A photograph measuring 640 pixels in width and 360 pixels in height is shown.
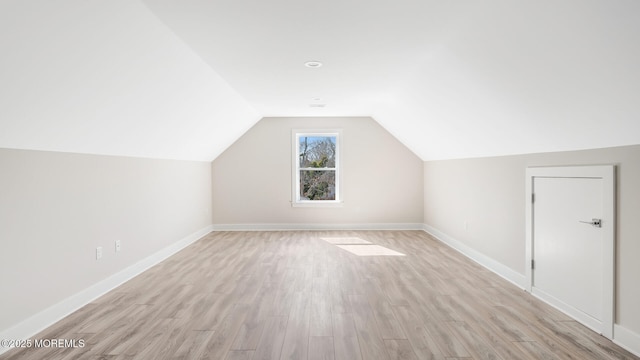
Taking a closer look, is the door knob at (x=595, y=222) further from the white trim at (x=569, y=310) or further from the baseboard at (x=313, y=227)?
the baseboard at (x=313, y=227)

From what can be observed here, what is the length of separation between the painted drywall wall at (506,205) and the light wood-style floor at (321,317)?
391mm

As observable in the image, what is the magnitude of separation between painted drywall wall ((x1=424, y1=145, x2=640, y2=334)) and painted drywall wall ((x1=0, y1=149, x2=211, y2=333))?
14.4ft

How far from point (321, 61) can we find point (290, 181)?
3.96 m

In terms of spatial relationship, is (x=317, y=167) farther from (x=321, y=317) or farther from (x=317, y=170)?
(x=321, y=317)

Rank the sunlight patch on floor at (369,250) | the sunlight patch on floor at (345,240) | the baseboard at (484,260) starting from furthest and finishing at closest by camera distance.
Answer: the sunlight patch on floor at (345,240), the sunlight patch on floor at (369,250), the baseboard at (484,260)

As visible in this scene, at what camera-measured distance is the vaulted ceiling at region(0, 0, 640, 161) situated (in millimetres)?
2023

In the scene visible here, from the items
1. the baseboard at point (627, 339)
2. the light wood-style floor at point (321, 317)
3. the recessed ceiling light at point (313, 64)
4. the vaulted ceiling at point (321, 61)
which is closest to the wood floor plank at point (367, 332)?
the light wood-style floor at point (321, 317)

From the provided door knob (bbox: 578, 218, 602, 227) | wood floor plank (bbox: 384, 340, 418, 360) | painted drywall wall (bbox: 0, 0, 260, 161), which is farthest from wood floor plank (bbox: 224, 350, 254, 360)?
door knob (bbox: 578, 218, 602, 227)

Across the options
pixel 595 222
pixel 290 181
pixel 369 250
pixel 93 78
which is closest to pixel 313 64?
pixel 93 78

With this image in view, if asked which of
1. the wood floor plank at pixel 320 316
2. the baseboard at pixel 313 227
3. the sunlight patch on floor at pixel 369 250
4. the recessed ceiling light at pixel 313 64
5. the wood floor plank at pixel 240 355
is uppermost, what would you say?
the recessed ceiling light at pixel 313 64

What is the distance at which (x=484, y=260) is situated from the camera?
4594 millimetres

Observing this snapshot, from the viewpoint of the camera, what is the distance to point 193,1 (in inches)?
93.0

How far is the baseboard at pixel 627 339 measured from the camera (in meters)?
2.41

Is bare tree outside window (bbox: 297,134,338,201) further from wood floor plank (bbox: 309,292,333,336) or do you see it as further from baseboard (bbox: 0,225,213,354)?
wood floor plank (bbox: 309,292,333,336)
